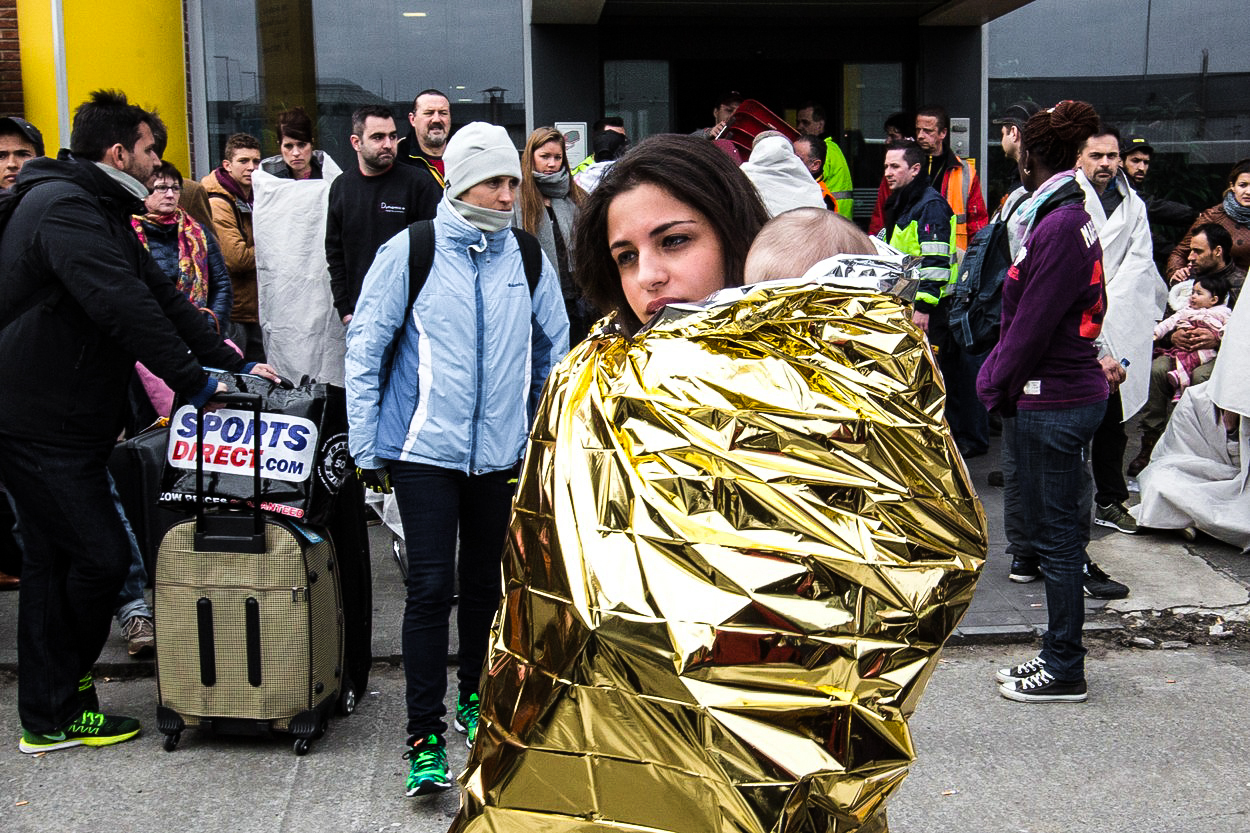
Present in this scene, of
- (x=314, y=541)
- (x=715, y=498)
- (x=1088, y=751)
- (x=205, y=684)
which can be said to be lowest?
(x=1088, y=751)

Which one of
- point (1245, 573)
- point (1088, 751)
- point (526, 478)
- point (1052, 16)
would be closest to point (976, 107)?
point (1052, 16)

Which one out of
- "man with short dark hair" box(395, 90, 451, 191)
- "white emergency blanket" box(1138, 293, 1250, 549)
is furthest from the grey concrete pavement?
"man with short dark hair" box(395, 90, 451, 191)

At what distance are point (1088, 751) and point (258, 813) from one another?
2729mm

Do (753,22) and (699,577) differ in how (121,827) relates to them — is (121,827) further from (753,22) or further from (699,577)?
(753,22)

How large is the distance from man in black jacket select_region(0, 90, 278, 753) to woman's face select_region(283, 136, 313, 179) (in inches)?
108

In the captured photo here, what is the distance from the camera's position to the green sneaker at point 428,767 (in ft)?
12.7

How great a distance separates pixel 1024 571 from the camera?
19.6 feet

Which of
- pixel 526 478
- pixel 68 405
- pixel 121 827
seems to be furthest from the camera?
pixel 68 405

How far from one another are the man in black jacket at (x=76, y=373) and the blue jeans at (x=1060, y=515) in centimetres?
279

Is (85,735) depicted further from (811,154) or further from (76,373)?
(811,154)

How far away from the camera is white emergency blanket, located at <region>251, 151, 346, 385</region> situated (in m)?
7.04

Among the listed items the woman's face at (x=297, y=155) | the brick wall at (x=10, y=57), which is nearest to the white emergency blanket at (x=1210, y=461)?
the woman's face at (x=297, y=155)

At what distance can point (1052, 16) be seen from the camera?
10859 millimetres

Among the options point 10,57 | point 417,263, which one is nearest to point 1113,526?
point 417,263
